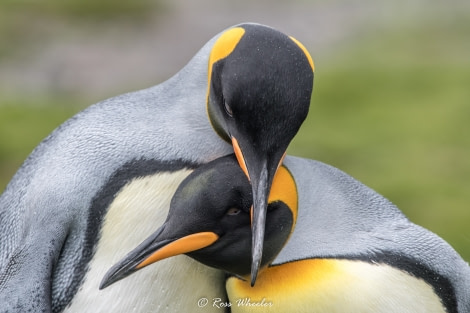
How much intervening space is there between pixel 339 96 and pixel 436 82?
0.71 meters

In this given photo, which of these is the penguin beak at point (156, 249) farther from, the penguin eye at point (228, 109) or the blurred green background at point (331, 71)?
the blurred green background at point (331, 71)

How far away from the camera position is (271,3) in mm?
8969

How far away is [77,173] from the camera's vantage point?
231 centimetres

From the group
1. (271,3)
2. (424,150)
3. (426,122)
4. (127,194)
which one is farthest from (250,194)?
(271,3)

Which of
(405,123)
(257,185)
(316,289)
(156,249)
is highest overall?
(257,185)

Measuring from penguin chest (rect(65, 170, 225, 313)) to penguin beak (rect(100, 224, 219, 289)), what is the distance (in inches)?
5.8

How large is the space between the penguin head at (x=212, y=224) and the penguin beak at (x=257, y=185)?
0.04 meters

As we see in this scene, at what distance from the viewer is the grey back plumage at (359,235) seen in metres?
2.31

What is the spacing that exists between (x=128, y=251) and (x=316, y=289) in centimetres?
40

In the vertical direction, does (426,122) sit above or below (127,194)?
below

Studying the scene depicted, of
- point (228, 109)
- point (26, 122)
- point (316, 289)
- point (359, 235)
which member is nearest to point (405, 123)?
point (26, 122)

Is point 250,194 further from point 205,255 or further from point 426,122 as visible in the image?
point 426,122

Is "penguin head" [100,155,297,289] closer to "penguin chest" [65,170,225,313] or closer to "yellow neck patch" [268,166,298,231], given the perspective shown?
"yellow neck patch" [268,166,298,231]

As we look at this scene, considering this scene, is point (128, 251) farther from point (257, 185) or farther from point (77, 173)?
point (257, 185)
